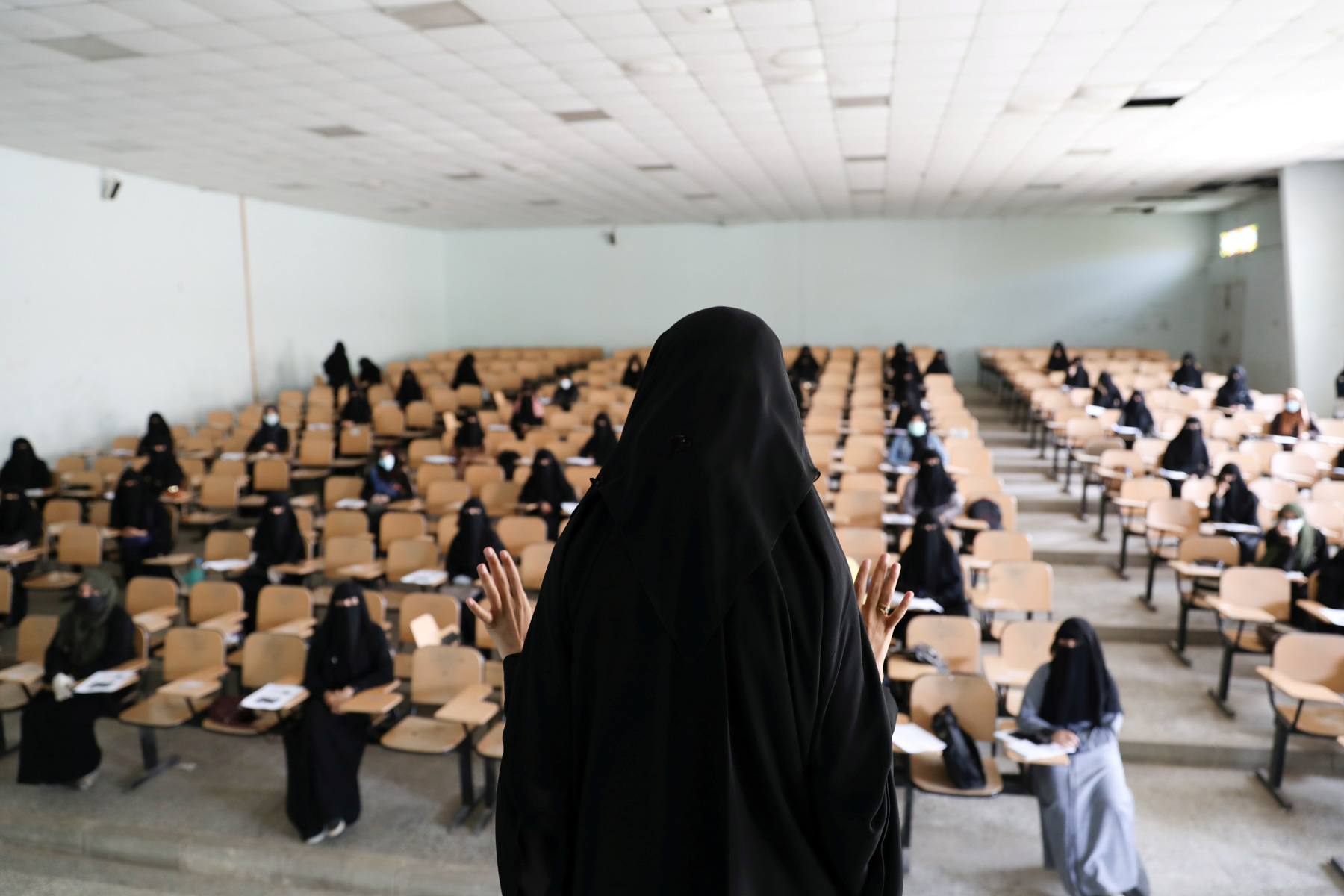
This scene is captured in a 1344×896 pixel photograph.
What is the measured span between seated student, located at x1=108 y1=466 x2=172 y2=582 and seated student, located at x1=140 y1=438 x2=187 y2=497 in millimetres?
1046

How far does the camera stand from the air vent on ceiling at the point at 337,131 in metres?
9.44

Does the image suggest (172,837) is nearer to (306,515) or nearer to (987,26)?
(306,515)

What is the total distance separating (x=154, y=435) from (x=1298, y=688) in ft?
39.4

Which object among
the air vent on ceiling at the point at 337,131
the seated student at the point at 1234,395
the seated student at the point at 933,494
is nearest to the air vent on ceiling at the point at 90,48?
the air vent on ceiling at the point at 337,131

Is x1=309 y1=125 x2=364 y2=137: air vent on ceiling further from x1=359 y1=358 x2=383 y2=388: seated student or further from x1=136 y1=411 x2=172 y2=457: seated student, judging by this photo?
x1=359 y1=358 x2=383 y2=388: seated student

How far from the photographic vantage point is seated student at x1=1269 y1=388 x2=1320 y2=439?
10.5m

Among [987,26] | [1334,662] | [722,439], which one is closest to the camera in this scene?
[722,439]

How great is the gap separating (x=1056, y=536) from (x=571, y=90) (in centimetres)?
679

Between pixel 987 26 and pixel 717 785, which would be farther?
pixel 987 26

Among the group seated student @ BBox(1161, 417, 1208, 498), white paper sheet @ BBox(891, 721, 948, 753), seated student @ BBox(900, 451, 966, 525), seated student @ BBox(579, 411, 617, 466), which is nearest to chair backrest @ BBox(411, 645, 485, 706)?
white paper sheet @ BBox(891, 721, 948, 753)

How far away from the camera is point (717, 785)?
126cm

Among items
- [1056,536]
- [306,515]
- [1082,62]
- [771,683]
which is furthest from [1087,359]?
[771,683]

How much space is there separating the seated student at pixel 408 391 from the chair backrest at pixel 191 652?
8354mm

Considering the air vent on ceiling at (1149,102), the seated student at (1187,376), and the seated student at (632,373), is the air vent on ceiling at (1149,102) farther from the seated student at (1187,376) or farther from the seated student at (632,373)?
the seated student at (632,373)
